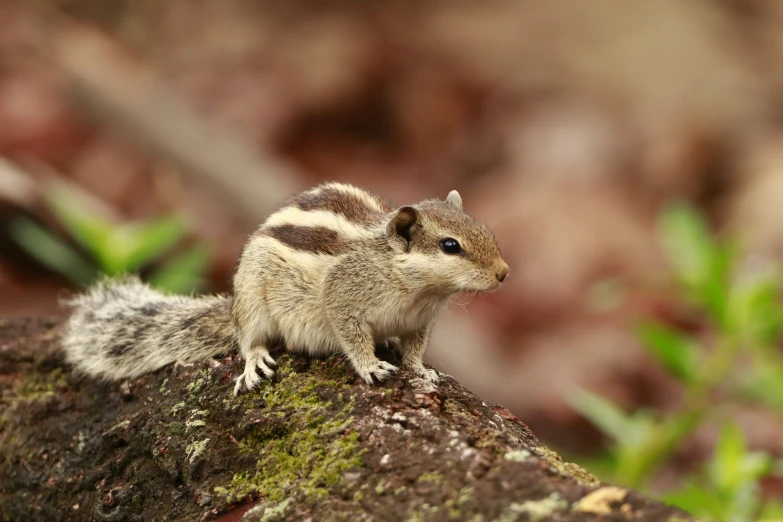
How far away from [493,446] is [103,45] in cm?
1101

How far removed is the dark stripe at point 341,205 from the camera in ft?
12.7

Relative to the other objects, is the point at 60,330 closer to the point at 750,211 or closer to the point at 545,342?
the point at 545,342

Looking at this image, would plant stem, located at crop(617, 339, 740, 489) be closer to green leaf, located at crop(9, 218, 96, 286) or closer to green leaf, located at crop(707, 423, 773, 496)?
green leaf, located at crop(707, 423, 773, 496)

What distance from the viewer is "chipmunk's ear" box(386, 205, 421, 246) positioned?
11.9ft

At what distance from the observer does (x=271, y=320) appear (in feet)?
12.4

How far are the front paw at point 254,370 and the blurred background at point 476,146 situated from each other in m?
2.47

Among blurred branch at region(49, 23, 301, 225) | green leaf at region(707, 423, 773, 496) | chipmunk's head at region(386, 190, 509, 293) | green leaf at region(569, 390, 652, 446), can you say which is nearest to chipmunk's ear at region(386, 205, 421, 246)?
chipmunk's head at region(386, 190, 509, 293)

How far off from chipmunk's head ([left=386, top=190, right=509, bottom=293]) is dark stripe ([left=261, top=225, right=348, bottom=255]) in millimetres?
234

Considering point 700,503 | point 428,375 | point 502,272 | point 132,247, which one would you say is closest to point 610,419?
point 700,503

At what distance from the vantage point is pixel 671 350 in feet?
16.8

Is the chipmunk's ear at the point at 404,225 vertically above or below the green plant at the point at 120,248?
below

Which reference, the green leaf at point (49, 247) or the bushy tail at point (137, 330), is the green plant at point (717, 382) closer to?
the bushy tail at point (137, 330)

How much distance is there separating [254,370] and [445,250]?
2.91 feet

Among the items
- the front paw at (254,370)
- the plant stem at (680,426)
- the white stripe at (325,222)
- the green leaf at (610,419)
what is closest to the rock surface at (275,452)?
the front paw at (254,370)
